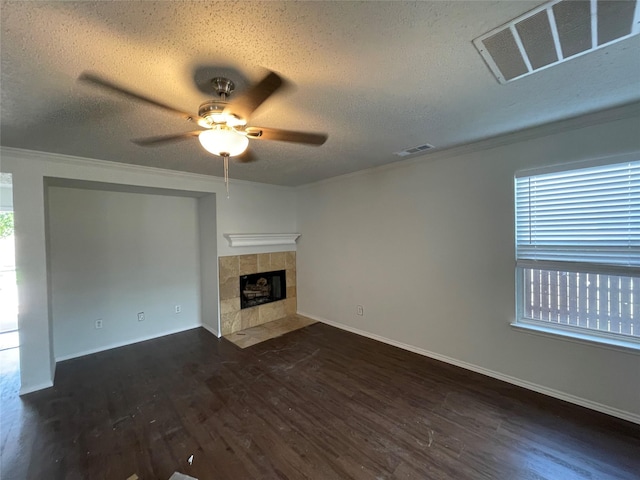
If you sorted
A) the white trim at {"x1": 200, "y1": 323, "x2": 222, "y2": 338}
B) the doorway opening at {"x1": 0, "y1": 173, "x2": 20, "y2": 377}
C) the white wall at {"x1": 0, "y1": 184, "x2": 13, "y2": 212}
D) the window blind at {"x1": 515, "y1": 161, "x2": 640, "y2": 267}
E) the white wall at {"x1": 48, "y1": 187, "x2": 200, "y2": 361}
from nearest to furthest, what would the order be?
the window blind at {"x1": 515, "y1": 161, "x2": 640, "y2": 267} < the doorway opening at {"x1": 0, "y1": 173, "x2": 20, "y2": 377} < the white wall at {"x1": 0, "y1": 184, "x2": 13, "y2": 212} < the white wall at {"x1": 48, "y1": 187, "x2": 200, "y2": 361} < the white trim at {"x1": 200, "y1": 323, "x2": 222, "y2": 338}

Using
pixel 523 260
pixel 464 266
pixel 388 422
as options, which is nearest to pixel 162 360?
pixel 388 422

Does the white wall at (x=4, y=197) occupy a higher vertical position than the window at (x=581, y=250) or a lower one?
higher

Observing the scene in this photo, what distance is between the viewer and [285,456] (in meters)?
1.80

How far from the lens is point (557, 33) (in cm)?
120

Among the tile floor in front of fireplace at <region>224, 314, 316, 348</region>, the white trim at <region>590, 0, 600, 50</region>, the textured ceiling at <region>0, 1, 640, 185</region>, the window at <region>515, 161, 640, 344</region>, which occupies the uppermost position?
the white trim at <region>590, 0, 600, 50</region>

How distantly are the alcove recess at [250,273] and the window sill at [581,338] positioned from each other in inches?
136

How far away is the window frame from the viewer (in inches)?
80.2

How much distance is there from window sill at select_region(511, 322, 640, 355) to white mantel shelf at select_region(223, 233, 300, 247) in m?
3.49

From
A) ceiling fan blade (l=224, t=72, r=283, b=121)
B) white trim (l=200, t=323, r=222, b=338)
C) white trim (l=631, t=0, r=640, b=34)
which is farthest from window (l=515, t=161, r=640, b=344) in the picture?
white trim (l=200, t=323, r=222, b=338)

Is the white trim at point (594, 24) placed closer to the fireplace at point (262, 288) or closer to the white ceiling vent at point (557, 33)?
the white ceiling vent at point (557, 33)

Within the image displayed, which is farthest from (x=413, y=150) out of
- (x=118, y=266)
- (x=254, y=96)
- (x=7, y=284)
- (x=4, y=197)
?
(x=7, y=284)

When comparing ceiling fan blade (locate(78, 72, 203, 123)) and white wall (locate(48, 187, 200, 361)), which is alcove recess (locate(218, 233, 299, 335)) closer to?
white wall (locate(48, 187, 200, 361))

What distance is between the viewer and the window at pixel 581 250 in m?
2.04

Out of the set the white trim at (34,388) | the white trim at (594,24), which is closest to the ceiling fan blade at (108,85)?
the white trim at (594,24)
